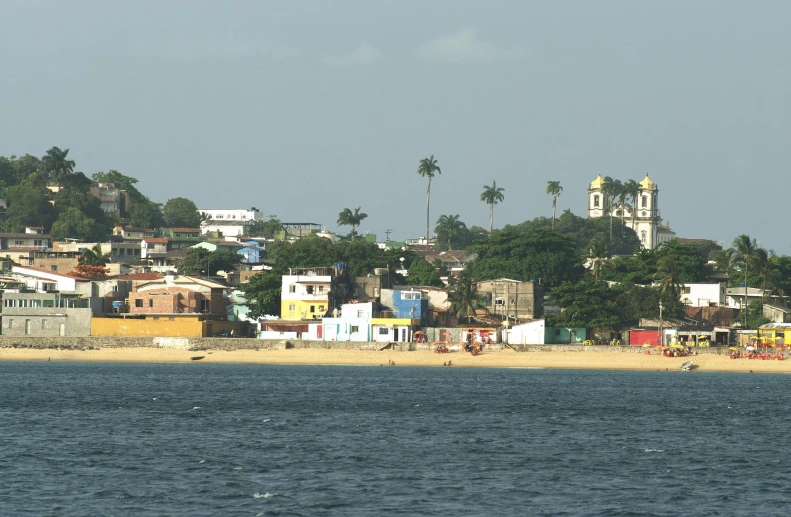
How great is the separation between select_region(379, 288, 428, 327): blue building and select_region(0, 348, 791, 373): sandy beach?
315 inches

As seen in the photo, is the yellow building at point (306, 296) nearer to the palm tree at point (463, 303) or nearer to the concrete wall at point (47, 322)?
the palm tree at point (463, 303)

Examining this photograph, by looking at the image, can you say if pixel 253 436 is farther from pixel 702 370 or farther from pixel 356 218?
pixel 356 218

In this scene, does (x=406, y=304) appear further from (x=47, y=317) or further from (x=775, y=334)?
(x=47, y=317)

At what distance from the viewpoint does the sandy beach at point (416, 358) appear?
9775 cm

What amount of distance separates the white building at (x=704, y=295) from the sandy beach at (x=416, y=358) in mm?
31478

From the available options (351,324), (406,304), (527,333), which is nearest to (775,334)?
(527,333)

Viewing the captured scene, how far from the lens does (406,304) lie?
112 m

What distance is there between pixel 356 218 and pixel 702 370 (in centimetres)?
10144

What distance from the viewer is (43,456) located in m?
46.7

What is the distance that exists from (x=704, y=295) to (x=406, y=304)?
3621 cm

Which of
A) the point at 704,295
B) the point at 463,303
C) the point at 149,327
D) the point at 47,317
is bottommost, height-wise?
the point at 149,327

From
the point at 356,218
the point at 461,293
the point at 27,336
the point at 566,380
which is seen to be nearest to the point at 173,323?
the point at 27,336

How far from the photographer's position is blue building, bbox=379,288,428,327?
4390 inches

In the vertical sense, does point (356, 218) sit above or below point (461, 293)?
above
